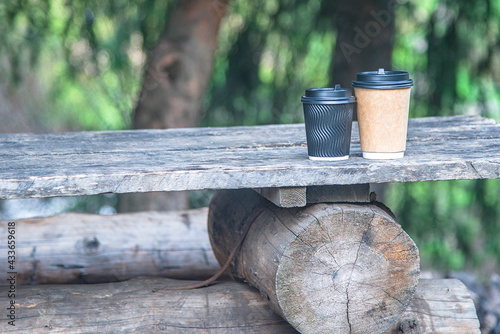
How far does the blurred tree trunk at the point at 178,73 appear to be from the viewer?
348cm

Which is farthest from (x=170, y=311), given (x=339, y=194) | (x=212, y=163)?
(x=339, y=194)

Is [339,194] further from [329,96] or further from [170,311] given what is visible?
[170,311]

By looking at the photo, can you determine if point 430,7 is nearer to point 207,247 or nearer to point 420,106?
point 420,106

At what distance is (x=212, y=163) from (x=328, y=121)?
1.03 feet

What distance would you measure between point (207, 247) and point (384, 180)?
1.25 metres

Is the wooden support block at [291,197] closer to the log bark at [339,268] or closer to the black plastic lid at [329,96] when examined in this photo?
the log bark at [339,268]

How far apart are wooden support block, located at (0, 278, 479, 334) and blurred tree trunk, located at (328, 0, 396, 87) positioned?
175 cm

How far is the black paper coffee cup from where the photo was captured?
61.8 inches

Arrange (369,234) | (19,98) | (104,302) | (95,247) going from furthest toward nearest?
(19,98)
(95,247)
(104,302)
(369,234)

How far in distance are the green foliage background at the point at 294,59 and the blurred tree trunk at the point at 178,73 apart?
39 cm

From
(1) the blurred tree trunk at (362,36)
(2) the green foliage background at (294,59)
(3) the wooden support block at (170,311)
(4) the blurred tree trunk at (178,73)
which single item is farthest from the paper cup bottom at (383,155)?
(2) the green foliage background at (294,59)

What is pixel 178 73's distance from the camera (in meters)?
3.49

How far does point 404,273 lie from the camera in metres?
1.65

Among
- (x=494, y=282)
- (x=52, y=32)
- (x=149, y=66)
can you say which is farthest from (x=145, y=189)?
(x=52, y=32)
